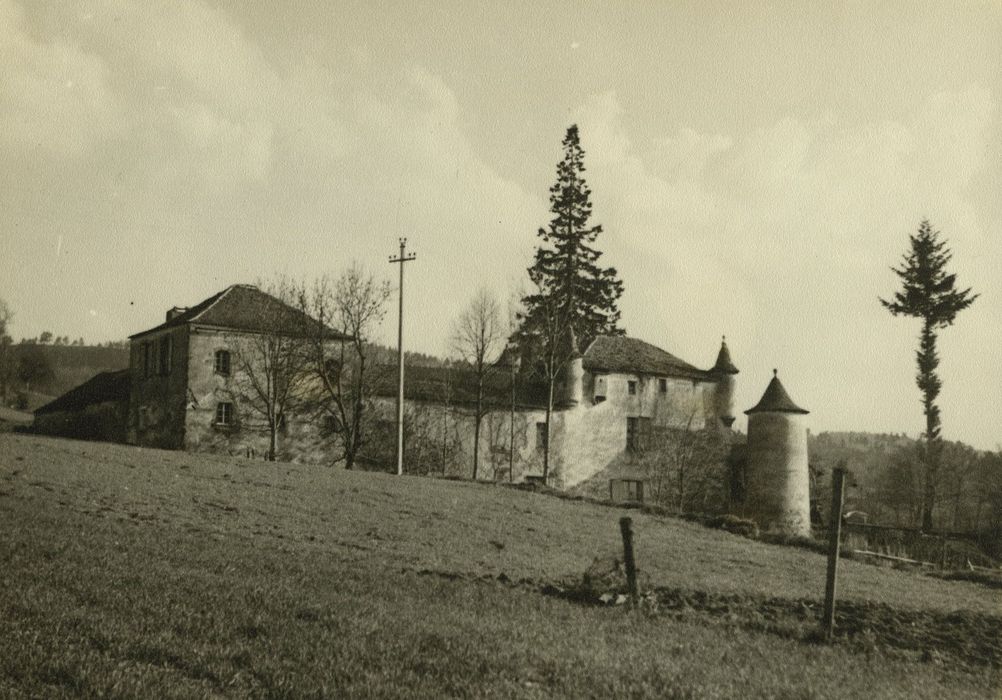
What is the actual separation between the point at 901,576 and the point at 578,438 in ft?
76.9

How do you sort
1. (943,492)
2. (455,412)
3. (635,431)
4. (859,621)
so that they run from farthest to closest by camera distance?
1. (943,492)
2. (635,431)
3. (455,412)
4. (859,621)

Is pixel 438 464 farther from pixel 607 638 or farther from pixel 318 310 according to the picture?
pixel 607 638

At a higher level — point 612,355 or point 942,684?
point 612,355

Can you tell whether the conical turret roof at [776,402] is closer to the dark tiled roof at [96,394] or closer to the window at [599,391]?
the window at [599,391]

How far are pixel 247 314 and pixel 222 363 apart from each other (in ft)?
9.40

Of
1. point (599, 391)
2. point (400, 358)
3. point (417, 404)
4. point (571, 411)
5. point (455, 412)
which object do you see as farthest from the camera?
point (599, 391)

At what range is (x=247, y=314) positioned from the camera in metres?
40.2

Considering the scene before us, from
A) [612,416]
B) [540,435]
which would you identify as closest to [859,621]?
[540,435]

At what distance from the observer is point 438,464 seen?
42281mm

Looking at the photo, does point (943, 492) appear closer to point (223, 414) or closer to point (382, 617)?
point (223, 414)

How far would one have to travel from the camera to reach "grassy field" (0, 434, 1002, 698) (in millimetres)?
6934

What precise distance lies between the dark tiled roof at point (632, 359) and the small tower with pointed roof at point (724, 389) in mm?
787

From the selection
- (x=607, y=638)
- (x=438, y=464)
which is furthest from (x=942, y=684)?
(x=438, y=464)

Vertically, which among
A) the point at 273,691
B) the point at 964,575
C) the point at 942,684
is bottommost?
the point at 964,575
